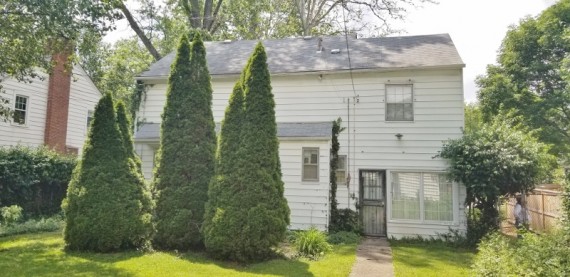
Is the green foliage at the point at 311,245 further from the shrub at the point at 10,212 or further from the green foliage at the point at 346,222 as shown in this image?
the shrub at the point at 10,212

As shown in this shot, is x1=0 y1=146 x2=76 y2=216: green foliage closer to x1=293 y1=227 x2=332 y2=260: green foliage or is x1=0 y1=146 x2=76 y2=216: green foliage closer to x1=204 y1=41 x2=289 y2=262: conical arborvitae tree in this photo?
x1=204 y1=41 x2=289 y2=262: conical arborvitae tree

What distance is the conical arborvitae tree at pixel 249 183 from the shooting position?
7.78 meters

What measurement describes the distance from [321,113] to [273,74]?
2218mm

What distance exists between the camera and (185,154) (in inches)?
359

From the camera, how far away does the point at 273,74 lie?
13.6 m

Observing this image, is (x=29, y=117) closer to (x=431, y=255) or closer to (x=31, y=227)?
(x=31, y=227)

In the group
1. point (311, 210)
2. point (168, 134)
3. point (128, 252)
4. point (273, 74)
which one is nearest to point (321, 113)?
point (273, 74)

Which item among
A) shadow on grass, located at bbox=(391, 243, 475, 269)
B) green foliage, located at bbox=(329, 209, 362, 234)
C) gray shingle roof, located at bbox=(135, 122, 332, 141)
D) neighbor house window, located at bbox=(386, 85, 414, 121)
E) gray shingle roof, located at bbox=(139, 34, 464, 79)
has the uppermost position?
gray shingle roof, located at bbox=(139, 34, 464, 79)

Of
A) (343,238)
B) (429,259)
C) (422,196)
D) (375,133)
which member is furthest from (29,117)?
(429,259)

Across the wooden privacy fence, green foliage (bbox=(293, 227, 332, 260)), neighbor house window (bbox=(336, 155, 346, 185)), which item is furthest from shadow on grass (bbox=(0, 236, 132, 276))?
the wooden privacy fence

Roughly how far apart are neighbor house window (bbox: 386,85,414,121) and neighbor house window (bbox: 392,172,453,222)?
1881mm

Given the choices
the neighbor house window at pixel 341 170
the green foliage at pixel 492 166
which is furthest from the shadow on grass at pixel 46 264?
the green foliage at pixel 492 166

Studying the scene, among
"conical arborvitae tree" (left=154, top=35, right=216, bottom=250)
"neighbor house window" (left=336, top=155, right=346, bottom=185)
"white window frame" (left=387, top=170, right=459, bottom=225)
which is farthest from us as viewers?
"neighbor house window" (left=336, top=155, right=346, bottom=185)

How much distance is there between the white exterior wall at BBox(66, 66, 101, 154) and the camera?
18.8m
